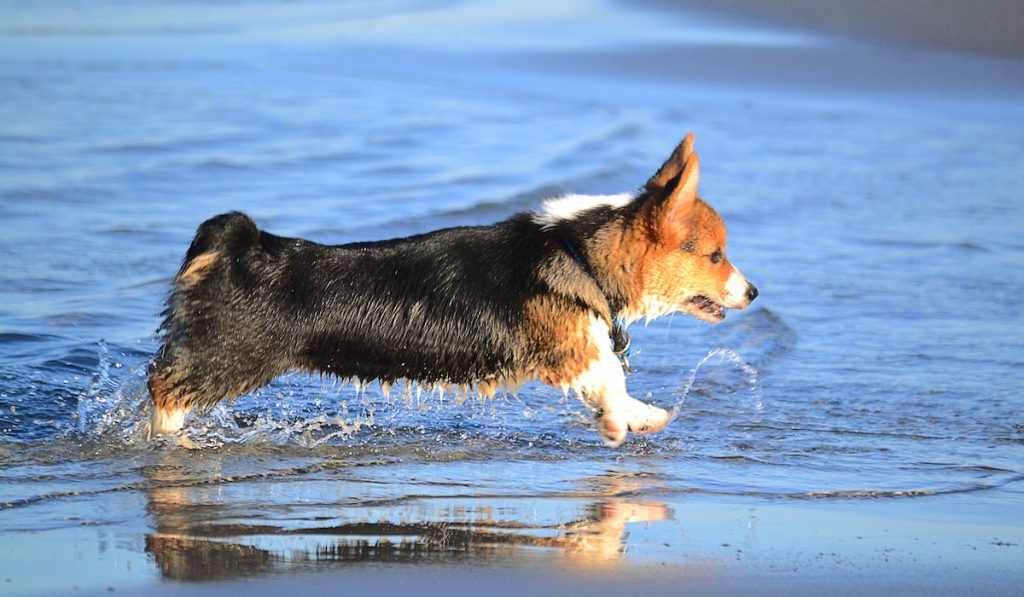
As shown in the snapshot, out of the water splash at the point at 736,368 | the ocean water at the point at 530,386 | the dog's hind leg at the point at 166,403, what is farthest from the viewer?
the water splash at the point at 736,368

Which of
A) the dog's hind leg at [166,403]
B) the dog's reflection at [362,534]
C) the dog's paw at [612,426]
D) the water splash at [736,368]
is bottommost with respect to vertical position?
the dog's reflection at [362,534]

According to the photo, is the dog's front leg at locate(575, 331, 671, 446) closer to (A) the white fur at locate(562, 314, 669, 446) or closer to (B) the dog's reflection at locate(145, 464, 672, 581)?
(A) the white fur at locate(562, 314, 669, 446)

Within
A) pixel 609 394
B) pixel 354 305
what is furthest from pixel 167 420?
pixel 609 394

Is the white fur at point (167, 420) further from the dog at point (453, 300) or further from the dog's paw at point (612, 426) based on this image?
the dog's paw at point (612, 426)

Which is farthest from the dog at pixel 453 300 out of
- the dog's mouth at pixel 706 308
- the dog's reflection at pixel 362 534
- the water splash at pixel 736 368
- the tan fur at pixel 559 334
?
the water splash at pixel 736 368

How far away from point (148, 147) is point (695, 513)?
8.30m

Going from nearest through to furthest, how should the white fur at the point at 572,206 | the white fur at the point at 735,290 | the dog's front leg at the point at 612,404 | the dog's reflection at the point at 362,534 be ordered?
1. the dog's reflection at the point at 362,534
2. the dog's front leg at the point at 612,404
3. the white fur at the point at 572,206
4. the white fur at the point at 735,290

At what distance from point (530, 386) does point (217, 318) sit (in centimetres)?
205

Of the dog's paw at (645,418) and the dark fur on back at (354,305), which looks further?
the dog's paw at (645,418)

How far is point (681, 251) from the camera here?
216 inches

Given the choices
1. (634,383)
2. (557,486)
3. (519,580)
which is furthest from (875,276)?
(519,580)

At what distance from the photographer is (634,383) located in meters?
6.82

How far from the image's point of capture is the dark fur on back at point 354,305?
512 centimetres

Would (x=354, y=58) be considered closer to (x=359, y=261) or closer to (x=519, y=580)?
(x=359, y=261)
